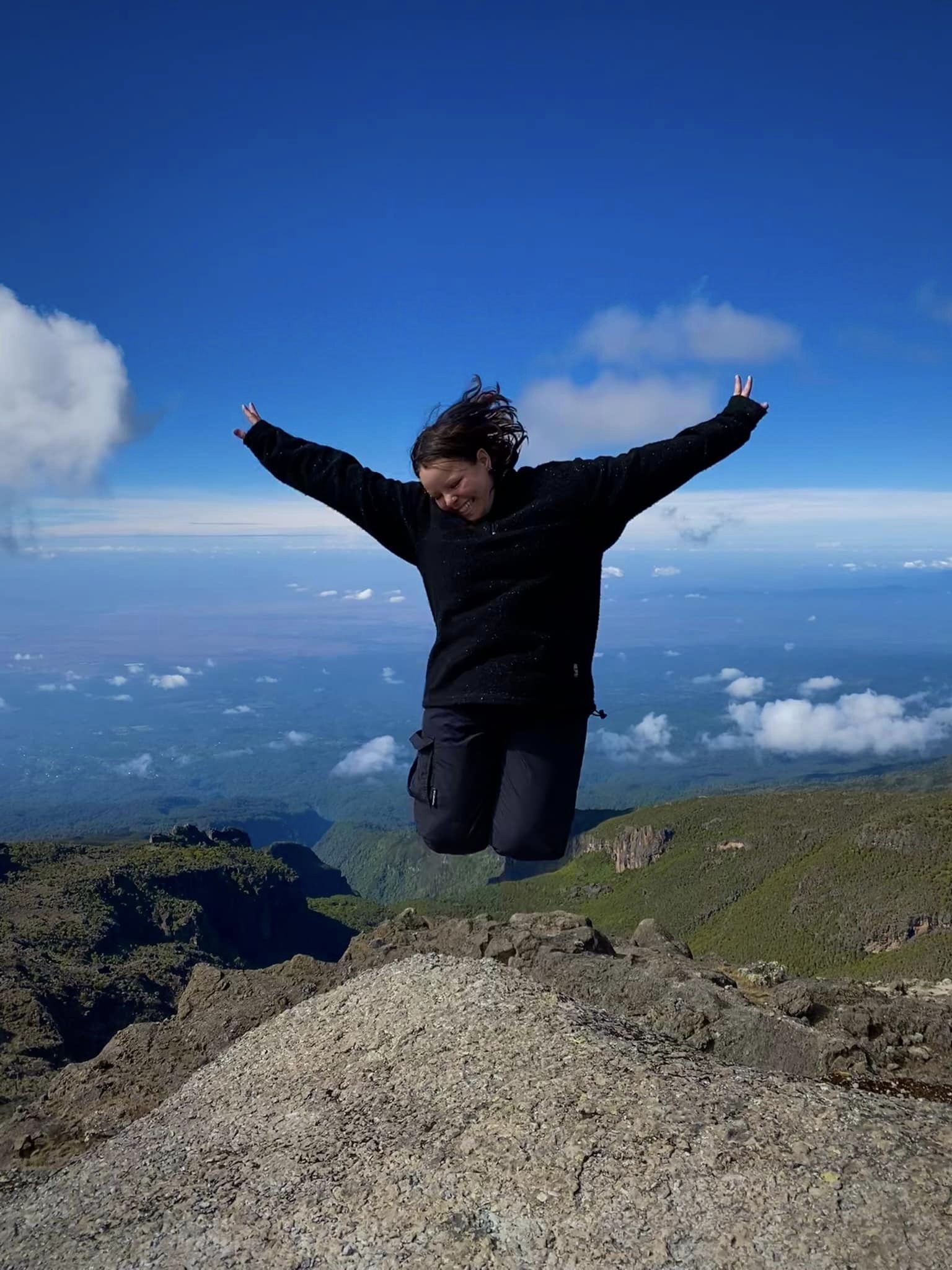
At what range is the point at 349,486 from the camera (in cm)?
627

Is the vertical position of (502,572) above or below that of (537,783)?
above

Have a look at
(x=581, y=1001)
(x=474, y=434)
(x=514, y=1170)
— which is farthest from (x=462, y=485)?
(x=581, y=1001)

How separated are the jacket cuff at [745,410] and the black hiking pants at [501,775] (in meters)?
2.36

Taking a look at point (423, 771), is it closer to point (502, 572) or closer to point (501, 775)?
point (501, 775)

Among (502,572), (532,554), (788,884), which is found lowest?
(788,884)

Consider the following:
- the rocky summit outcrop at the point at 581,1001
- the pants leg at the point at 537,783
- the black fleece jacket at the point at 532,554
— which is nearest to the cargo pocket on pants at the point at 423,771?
the black fleece jacket at the point at 532,554

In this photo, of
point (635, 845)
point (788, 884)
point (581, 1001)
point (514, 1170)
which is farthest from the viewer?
point (635, 845)

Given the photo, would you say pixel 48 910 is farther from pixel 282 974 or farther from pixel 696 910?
pixel 282 974

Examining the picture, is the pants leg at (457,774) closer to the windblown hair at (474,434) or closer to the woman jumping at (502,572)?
the woman jumping at (502,572)

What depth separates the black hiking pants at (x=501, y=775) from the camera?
243 inches

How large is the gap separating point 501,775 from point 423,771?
0.58 m

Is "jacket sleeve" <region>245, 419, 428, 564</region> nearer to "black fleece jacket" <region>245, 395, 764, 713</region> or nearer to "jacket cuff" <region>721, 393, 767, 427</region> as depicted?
"black fleece jacket" <region>245, 395, 764, 713</region>

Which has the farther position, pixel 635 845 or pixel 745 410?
pixel 635 845

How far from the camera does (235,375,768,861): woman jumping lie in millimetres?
5922
